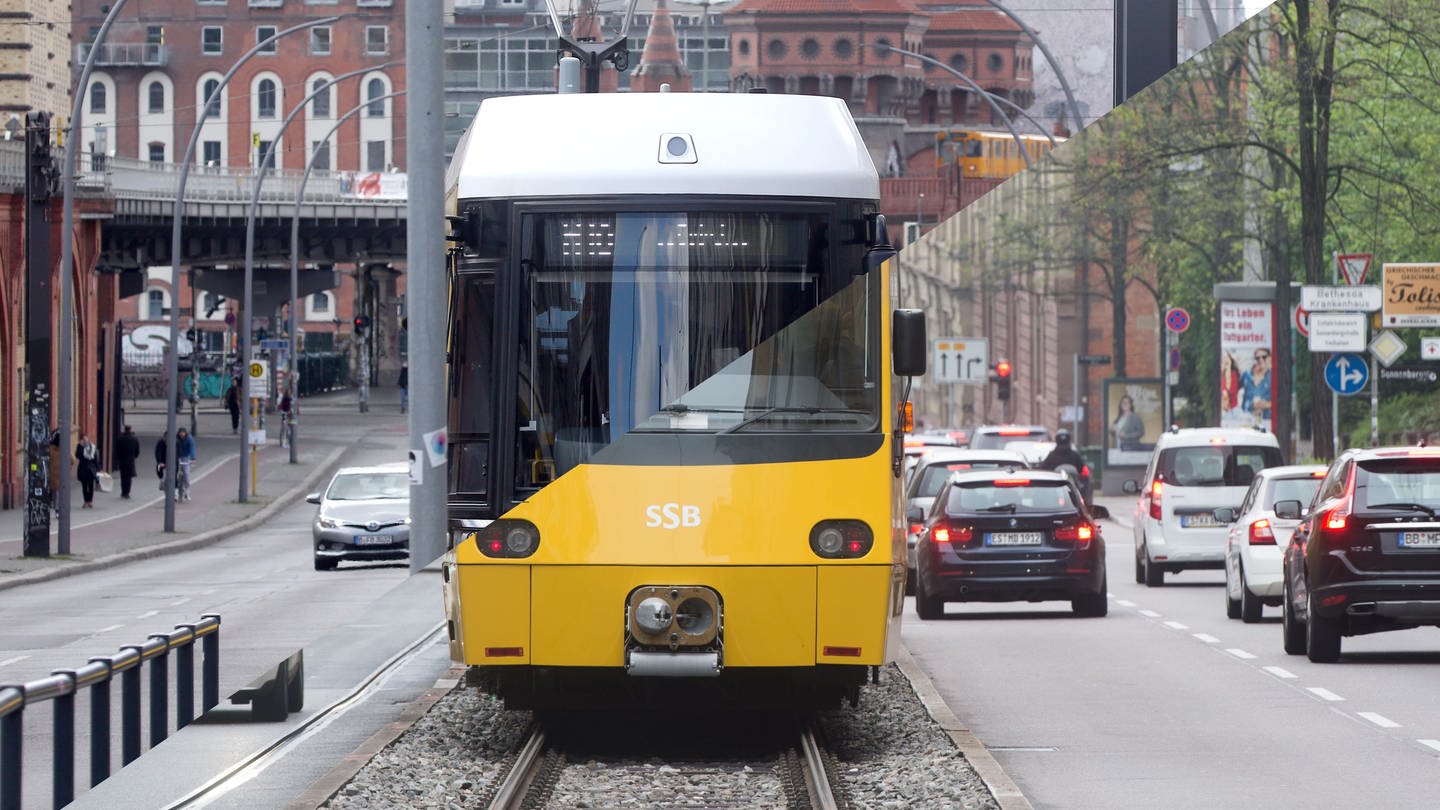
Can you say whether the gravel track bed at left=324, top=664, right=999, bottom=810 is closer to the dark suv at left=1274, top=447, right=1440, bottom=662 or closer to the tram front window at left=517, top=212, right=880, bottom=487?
the tram front window at left=517, top=212, right=880, bottom=487

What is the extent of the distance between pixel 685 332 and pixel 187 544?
35.1 metres

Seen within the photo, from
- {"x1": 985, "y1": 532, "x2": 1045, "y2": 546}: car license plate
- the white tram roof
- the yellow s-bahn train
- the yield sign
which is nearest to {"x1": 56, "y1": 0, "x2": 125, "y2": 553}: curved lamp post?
{"x1": 985, "y1": 532, "x2": 1045, "y2": 546}: car license plate

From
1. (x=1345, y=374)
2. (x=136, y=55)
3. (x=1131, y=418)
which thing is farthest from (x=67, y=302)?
(x=136, y=55)

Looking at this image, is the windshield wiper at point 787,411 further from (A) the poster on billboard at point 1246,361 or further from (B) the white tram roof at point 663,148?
(A) the poster on billboard at point 1246,361

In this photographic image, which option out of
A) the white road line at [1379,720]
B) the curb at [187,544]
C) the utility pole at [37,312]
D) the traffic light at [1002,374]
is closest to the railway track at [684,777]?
the white road line at [1379,720]

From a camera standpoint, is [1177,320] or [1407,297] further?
[1177,320]

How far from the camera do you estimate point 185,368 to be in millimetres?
105688

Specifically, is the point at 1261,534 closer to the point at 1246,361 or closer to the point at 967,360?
the point at 967,360

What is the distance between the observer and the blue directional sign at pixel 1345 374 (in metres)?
37.4

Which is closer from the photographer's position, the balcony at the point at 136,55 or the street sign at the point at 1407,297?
the street sign at the point at 1407,297

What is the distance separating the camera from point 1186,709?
1592 centimetres

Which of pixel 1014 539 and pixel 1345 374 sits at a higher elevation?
pixel 1345 374

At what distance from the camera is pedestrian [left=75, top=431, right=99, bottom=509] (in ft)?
180

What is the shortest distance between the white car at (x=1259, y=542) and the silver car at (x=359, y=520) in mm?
13979
